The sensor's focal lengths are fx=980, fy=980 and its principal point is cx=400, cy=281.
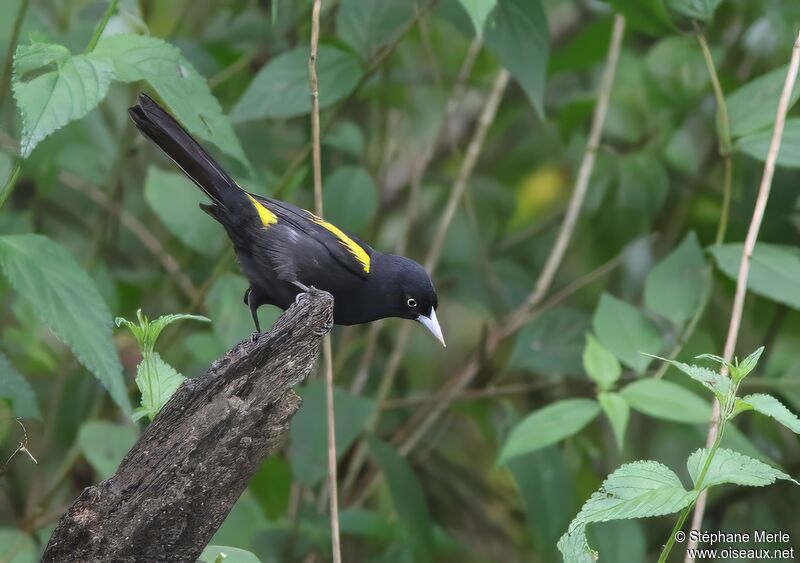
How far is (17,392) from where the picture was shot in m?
2.53

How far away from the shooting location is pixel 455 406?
4418mm

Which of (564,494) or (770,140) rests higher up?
(770,140)

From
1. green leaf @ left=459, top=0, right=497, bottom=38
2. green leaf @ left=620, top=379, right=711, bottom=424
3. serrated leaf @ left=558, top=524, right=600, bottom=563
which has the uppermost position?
green leaf @ left=459, top=0, right=497, bottom=38

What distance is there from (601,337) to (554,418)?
0.39 meters

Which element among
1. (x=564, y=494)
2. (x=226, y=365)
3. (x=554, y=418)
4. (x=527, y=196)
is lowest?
(x=564, y=494)

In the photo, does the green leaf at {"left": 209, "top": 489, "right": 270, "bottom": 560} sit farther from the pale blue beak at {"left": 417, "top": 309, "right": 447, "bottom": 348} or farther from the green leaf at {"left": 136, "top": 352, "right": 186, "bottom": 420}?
the green leaf at {"left": 136, "top": 352, "right": 186, "bottom": 420}

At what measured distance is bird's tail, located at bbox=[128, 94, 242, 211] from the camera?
257 cm

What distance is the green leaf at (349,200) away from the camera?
12.1 feet

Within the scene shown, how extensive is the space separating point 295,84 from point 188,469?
1.80m

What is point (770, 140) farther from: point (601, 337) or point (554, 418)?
point (554, 418)

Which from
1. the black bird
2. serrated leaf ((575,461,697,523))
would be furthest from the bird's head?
serrated leaf ((575,461,697,523))

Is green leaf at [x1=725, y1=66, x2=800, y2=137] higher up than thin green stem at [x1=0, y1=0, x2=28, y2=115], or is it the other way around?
thin green stem at [x1=0, y1=0, x2=28, y2=115]

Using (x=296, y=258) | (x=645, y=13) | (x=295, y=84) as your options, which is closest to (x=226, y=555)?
(x=296, y=258)

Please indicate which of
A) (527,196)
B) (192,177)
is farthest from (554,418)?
(527,196)
